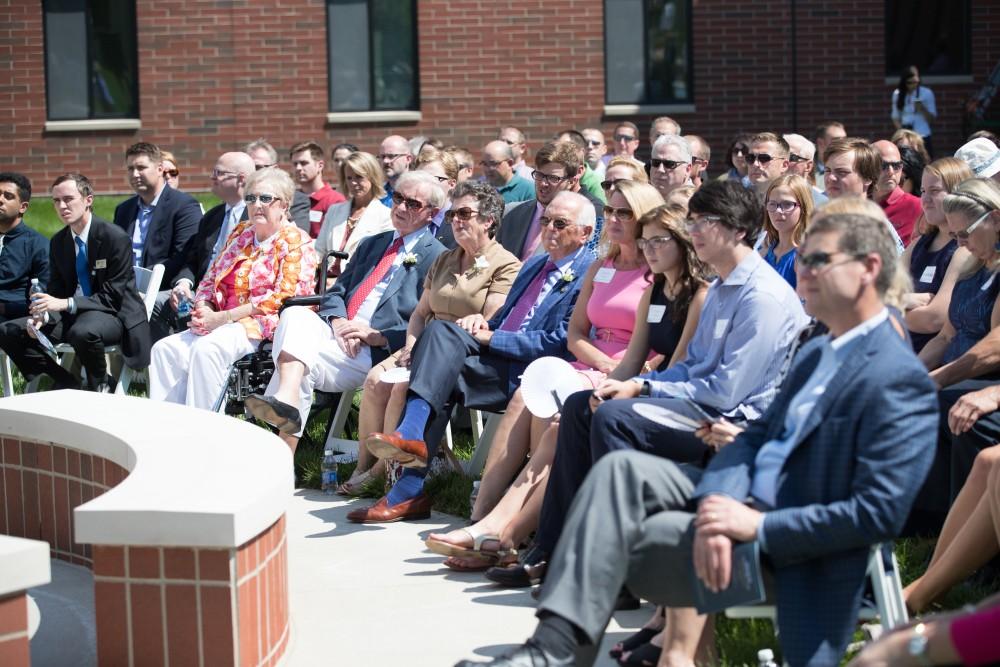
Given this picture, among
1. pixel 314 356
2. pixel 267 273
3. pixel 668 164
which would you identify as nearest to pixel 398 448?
pixel 314 356

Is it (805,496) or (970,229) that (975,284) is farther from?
(805,496)

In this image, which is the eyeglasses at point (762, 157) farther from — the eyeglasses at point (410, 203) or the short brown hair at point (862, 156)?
the eyeglasses at point (410, 203)

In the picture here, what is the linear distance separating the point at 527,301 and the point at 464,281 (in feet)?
1.62

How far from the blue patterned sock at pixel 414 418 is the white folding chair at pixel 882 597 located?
2962mm

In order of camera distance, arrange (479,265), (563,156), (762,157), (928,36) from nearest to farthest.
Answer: (479,265) < (563,156) < (762,157) < (928,36)

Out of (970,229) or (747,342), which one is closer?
(747,342)

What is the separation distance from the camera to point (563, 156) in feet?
26.8

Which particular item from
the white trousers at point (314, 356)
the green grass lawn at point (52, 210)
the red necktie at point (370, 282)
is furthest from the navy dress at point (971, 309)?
the green grass lawn at point (52, 210)

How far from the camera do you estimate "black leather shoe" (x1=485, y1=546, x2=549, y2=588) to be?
533 cm

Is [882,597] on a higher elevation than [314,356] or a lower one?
lower

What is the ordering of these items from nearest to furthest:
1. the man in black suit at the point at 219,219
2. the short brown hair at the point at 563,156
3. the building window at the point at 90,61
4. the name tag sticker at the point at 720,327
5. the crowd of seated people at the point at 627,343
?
the crowd of seated people at the point at 627,343
the name tag sticker at the point at 720,327
the short brown hair at the point at 563,156
the man in black suit at the point at 219,219
the building window at the point at 90,61

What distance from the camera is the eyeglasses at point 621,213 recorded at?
608cm

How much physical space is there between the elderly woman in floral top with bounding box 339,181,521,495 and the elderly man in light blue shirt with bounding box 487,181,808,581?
6.93 feet

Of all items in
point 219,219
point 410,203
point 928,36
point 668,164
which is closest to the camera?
point 410,203
